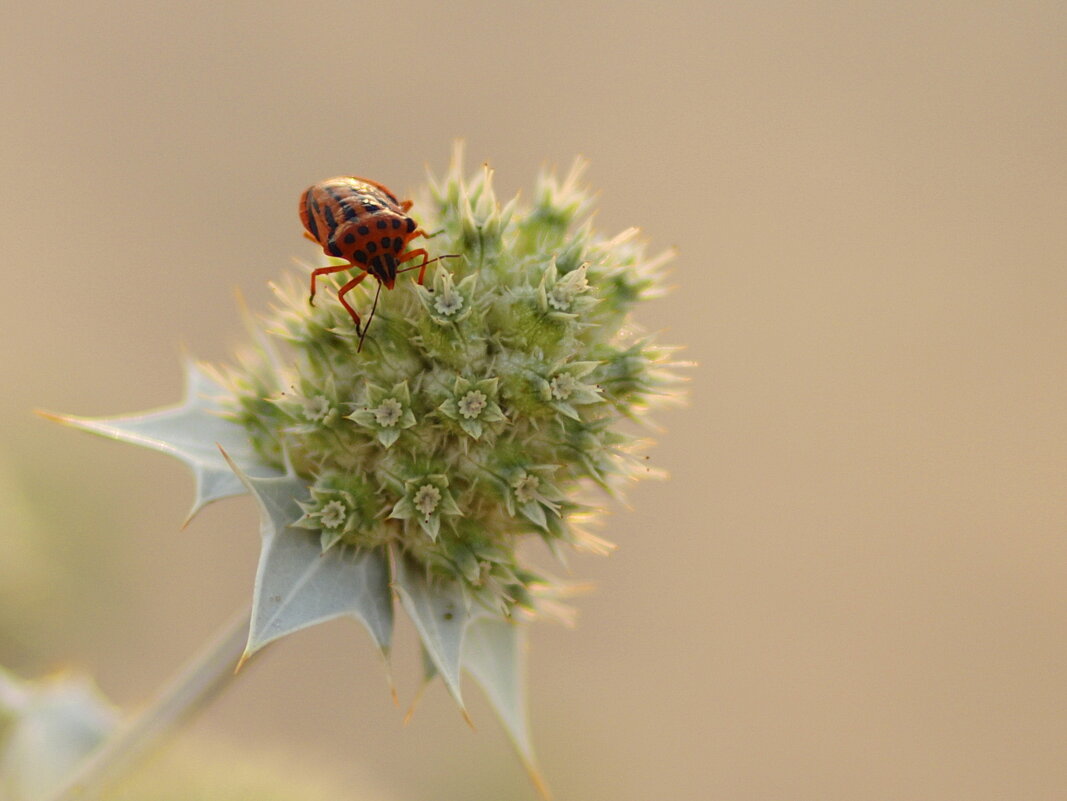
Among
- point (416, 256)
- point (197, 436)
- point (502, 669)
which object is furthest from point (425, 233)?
point (502, 669)

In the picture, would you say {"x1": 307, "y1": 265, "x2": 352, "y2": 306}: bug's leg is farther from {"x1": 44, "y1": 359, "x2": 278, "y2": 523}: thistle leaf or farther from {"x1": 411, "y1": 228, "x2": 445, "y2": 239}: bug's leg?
{"x1": 44, "y1": 359, "x2": 278, "y2": 523}: thistle leaf

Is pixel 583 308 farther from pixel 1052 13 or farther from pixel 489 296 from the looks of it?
pixel 1052 13

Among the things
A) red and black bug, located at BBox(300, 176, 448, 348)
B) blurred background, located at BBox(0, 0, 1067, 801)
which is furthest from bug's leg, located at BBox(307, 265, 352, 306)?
blurred background, located at BBox(0, 0, 1067, 801)

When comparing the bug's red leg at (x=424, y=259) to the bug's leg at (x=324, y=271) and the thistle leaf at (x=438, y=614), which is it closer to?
the bug's leg at (x=324, y=271)

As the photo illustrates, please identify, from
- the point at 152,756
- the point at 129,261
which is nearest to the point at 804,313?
the point at 129,261

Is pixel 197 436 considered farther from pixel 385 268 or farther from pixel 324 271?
pixel 385 268

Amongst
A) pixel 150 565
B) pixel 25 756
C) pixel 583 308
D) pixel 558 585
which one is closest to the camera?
pixel 583 308

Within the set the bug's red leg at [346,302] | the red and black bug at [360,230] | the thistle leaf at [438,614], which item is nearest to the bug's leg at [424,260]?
the red and black bug at [360,230]
